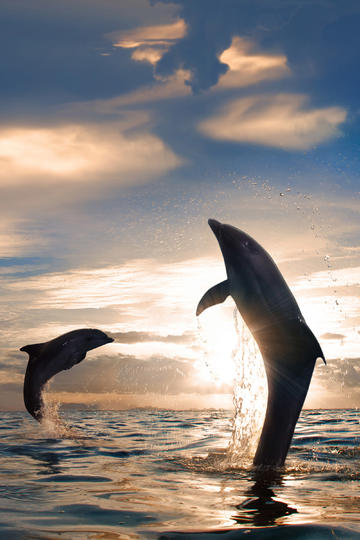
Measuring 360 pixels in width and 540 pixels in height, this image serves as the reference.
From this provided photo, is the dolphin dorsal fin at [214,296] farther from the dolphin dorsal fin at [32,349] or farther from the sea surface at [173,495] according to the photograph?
the dolphin dorsal fin at [32,349]

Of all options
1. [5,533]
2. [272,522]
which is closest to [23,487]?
[5,533]

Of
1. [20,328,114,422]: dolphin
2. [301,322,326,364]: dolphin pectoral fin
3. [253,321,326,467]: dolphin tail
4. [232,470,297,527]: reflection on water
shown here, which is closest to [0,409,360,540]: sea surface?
[232,470,297,527]: reflection on water

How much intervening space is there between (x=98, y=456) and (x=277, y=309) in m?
6.88

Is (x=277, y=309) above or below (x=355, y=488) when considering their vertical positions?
above

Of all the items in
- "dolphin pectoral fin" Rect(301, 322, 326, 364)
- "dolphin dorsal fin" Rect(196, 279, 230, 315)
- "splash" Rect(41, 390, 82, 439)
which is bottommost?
"splash" Rect(41, 390, 82, 439)

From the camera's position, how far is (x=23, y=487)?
29.2 feet

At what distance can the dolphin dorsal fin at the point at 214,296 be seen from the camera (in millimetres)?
10852

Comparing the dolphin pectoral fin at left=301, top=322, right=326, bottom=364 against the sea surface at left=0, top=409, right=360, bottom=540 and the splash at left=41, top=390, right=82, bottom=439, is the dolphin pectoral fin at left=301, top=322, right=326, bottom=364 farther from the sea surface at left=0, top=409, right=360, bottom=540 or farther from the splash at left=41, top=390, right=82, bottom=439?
the splash at left=41, top=390, right=82, bottom=439

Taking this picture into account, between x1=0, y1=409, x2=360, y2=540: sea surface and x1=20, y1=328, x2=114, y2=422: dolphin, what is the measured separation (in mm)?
3376

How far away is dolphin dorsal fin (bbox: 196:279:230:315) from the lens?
35.6ft

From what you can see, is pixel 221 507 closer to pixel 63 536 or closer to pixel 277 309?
pixel 63 536

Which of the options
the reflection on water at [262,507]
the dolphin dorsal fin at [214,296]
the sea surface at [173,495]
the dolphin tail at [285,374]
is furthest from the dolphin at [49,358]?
the reflection on water at [262,507]

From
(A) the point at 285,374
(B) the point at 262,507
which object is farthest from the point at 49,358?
(B) the point at 262,507

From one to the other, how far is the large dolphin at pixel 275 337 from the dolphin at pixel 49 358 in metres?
10.7
